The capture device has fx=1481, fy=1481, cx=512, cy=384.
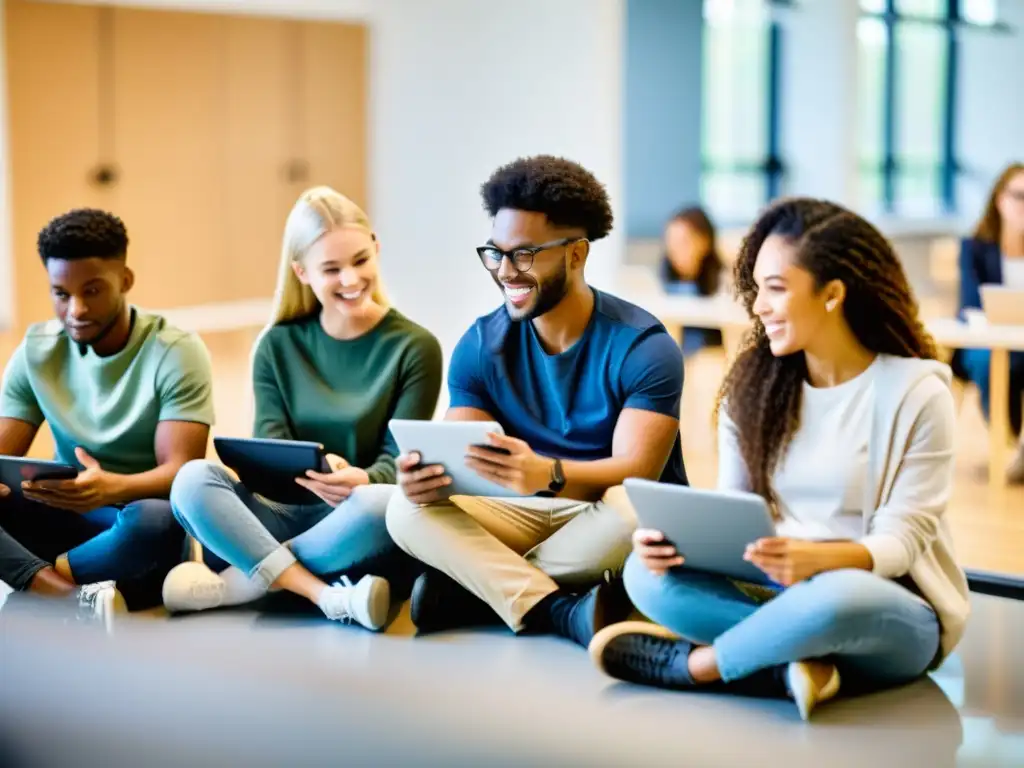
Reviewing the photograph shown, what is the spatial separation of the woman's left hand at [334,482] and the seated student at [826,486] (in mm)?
736

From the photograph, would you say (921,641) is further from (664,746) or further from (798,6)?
(798,6)

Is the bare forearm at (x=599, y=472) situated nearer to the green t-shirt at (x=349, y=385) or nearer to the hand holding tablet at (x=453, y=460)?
the hand holding tablet at (x=453, y=460)

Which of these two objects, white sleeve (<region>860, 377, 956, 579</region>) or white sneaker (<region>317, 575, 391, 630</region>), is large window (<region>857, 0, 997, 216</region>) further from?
white sleeve (<region>860, 377, 956, 579</region>)

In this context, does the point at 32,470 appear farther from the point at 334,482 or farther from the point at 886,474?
the point at 886,474

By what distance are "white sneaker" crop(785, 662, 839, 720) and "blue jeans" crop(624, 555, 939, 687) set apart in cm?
3

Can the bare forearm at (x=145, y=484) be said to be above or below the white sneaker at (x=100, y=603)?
above

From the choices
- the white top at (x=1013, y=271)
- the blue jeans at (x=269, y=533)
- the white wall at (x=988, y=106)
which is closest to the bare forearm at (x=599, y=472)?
the blue jeans at (x=269, y=533)

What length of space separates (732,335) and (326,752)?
14.9 ft

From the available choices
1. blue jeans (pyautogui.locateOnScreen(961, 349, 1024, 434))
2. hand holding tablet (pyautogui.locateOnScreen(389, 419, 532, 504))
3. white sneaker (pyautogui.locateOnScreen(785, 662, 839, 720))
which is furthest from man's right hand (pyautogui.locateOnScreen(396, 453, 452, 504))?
blue jeans (pyautogui.locateOnScreen(961, 349, 1024, 434))

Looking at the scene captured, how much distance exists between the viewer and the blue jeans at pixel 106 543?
331 cm

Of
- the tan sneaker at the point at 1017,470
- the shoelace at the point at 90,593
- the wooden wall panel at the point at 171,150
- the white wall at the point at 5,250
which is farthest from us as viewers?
the wooden wall panel at the point at 171,150

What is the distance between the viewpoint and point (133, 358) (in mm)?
3412

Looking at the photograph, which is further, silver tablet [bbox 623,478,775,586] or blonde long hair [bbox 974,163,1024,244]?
blonde long hair [bbox 974,163,1024,244]

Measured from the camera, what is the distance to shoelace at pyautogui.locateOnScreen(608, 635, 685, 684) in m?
2.81
